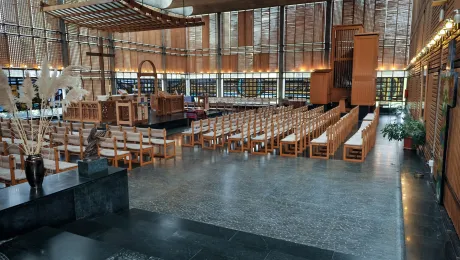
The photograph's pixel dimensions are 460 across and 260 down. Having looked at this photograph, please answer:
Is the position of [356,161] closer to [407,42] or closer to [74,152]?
[74,152]

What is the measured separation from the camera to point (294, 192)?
5.88 m

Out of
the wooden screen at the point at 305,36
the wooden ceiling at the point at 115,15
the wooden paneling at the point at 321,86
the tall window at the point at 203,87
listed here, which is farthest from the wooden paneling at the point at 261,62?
the wooden ceiling at the point at 115,15

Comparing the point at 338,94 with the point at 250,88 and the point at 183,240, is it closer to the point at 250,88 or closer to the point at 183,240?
the point at 250,88

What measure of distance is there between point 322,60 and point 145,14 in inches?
579

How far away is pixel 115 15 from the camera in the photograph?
13758 mm

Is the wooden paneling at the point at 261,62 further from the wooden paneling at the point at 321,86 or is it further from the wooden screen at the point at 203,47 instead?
the wooden paneling at the point at 321,86

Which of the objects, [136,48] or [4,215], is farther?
[136,48]

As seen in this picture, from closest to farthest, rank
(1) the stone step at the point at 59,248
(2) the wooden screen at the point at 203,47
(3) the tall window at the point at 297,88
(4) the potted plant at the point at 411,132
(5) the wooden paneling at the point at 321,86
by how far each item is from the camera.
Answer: (1) the stone step at the point at 59,248, (4) the potted plant at the point at 411,132, (5) the wooden paneling at the point at 321,86, (3) the tall window at the point at 297,88, (2) the wooden screen at the point at 203,47

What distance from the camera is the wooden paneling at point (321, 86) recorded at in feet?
62.6

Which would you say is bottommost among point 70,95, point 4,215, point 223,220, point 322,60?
point 223,220

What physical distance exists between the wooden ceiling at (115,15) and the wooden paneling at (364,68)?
871 cm

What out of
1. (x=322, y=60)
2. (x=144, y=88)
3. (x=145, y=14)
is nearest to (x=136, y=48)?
(x=144, y=88)

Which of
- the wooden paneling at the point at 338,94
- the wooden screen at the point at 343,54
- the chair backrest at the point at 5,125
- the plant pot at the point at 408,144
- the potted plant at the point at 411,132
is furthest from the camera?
the wooden paneling at the point at 338,94

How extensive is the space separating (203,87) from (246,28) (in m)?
6.19
